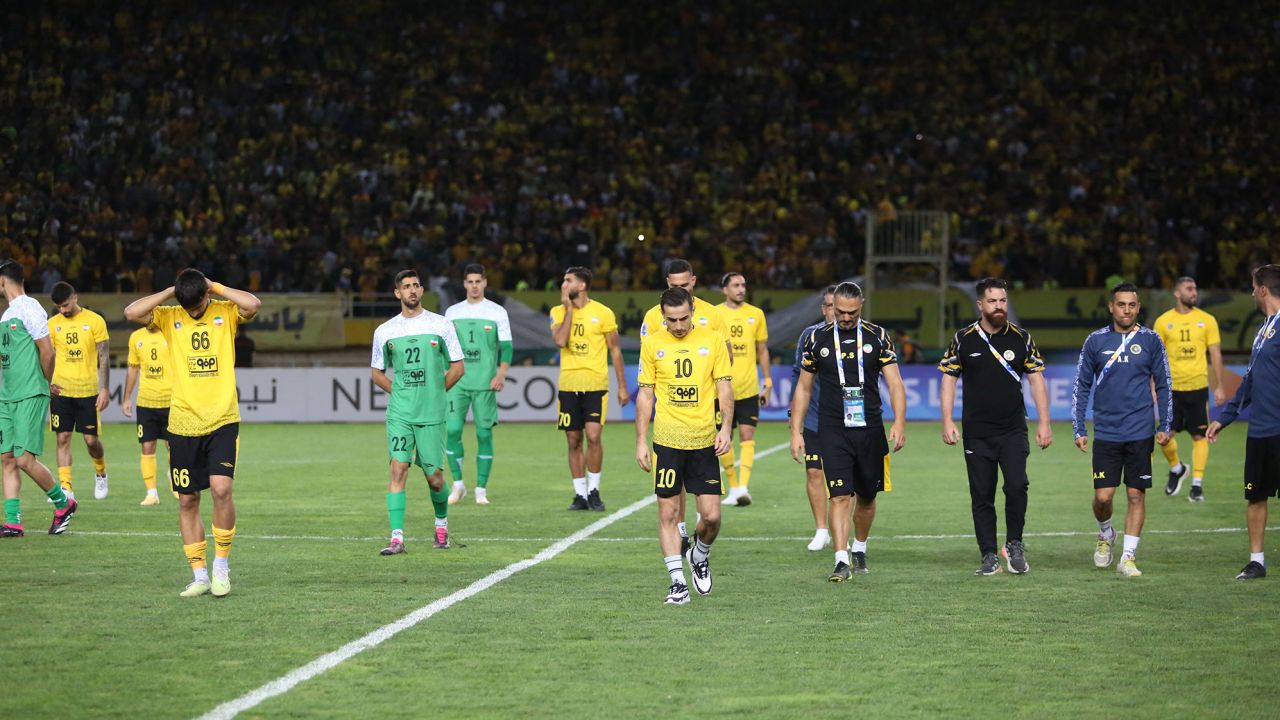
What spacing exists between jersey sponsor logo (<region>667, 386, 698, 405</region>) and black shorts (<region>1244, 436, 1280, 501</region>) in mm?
3872

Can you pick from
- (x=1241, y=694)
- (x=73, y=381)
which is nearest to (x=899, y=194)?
(x=73, y=381)

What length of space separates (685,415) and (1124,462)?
348cm

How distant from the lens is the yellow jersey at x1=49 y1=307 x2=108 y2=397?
51.0 feet

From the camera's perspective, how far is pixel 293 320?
31.8 metres

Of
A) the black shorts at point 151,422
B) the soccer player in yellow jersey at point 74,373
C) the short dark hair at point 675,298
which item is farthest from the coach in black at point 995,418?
the soccer player in yellow jersey at point 74,373

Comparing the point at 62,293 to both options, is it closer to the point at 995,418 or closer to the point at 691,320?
the point at 691,320

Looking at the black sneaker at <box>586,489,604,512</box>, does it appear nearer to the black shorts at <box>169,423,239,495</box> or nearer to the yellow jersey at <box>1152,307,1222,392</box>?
the black shorts at <box>169,423,239,495</box>

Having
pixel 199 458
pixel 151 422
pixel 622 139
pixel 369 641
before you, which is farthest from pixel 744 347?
pixel 622 139

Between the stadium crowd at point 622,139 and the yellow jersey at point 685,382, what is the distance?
22.7 meters

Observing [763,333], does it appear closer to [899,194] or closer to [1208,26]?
[899,194]

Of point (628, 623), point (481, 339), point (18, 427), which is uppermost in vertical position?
point (481, 339)

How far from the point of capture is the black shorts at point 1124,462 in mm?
11344

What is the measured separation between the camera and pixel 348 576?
11.2 metres

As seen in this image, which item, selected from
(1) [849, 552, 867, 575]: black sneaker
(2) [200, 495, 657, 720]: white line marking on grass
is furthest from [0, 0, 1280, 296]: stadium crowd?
(1) [849, 552, 867, 575]: black sneaker
